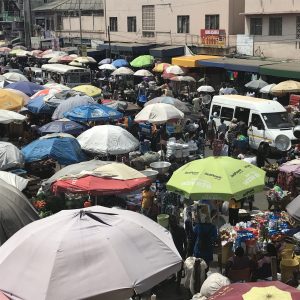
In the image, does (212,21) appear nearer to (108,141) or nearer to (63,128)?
(63,128)

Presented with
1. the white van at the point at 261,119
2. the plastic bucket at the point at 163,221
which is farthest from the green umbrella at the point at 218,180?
the white van at the point at 261,119

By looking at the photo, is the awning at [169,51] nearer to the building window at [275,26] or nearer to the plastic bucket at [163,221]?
the building window at [275,26]

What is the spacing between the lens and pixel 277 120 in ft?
58.6

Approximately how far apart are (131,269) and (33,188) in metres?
8.35

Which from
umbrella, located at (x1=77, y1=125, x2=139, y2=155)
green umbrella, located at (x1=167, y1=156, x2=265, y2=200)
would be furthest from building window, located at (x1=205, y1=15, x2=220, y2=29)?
green umbrella, located at (x1=167, y1=156, x2=265, y2=200)

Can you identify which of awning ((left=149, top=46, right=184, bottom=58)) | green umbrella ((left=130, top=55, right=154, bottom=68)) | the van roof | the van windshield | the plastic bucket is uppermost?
awning ((left=149, top=46, right=184, bottom=58))

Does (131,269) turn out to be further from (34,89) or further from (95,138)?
(34,89)

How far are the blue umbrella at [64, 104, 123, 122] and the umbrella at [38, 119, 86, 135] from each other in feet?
1.22

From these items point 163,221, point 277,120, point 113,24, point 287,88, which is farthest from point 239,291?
point 113,24

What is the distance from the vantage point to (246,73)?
94.4 ft

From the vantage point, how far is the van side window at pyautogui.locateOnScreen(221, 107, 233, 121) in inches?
753

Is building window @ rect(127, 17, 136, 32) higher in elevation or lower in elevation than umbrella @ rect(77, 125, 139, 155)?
higher

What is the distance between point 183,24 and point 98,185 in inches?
1187

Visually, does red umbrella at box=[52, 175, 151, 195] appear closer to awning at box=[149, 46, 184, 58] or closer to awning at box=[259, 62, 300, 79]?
awning at box=[259, 62, 300, 79]
